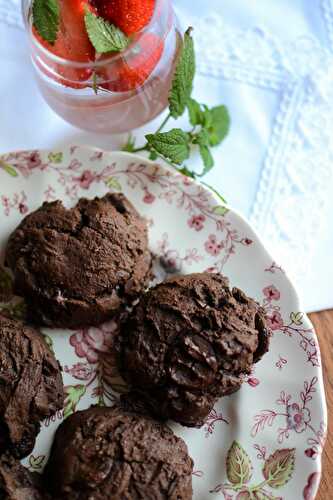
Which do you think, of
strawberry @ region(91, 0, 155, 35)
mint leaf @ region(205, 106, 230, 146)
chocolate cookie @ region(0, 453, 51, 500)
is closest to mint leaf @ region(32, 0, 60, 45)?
strawberry @ region(91, 0, 155, 35)

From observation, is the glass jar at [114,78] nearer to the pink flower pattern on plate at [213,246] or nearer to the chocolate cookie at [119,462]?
the pink flower pattern on plate at [213,246]

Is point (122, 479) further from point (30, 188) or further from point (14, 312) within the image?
point (30, 188)

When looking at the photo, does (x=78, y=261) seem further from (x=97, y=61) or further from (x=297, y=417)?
(x=297, y=417)

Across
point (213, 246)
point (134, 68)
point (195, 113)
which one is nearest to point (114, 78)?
point (134, 68)

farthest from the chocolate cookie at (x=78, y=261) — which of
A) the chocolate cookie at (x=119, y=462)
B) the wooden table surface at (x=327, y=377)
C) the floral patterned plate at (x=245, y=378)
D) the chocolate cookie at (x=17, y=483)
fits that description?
the wooden table surface at (x=327, y=377)

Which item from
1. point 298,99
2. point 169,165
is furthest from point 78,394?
point 298,99

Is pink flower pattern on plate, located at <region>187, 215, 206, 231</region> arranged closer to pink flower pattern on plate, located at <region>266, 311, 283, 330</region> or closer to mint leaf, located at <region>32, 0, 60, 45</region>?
pink flower pattern on plate, located at <region>266, 311, 283, 330</region>
